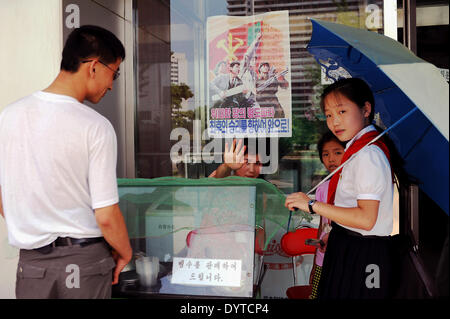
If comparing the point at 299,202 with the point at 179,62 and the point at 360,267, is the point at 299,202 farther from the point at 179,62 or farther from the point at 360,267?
the point at 179,62

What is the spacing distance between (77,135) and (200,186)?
0.87 meters

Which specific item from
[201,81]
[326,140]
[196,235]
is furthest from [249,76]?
[196,235]

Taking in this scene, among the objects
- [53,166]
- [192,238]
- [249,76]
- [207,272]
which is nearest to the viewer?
[53,166]

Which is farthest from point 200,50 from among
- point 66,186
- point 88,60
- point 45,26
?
point 66,186

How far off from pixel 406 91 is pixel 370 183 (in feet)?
1.54

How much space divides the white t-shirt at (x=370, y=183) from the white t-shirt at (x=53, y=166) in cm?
112

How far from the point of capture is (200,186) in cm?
237

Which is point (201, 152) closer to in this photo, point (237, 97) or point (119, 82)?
point (237, 97)

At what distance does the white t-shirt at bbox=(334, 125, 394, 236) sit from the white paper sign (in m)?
0.65

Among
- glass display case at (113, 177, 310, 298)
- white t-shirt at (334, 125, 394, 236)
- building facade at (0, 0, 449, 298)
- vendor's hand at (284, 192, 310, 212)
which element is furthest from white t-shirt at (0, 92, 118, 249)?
building facade at (0, 0, 449, 298)

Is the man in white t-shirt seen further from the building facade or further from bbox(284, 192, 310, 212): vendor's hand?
the building facade

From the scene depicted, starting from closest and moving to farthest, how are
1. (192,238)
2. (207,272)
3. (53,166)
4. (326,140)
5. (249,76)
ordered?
(53,166), (207,272), (192,238), (326,140), (249,76)

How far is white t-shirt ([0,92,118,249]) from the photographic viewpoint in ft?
5.55

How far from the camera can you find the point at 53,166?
169 cm
